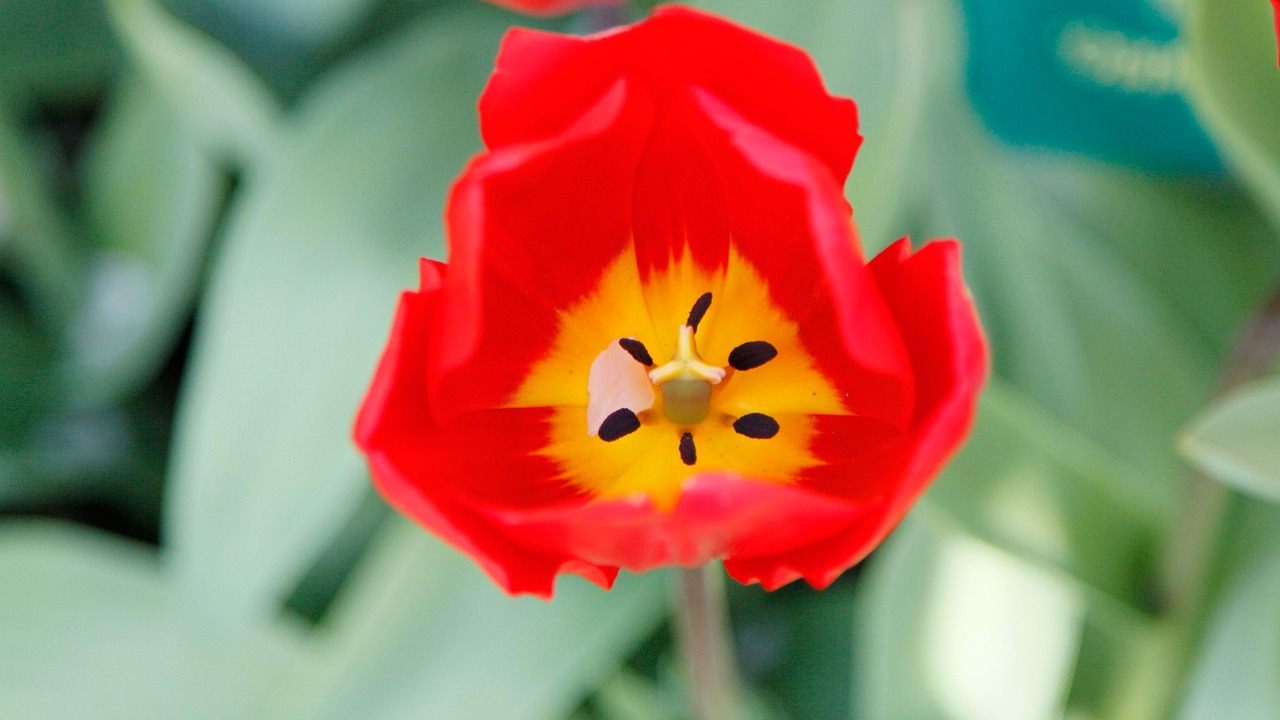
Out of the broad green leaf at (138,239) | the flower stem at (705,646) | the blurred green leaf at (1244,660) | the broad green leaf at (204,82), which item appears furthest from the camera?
the broad green leaf at (138,239)

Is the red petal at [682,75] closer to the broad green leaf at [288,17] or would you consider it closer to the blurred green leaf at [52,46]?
the broad green leaf at [288,17]

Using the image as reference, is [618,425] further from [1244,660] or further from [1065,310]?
[1065,310]

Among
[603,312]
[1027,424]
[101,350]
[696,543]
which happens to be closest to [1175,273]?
[1027,424]

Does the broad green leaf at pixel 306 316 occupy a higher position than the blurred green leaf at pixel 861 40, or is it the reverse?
the blurred green leaf at pixel 861 40

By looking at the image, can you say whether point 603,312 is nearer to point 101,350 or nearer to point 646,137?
point 646,137

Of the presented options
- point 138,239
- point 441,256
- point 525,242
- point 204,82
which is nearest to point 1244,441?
point 525,242

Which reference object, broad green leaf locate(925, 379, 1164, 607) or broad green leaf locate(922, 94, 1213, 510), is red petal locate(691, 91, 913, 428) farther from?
broad green leaf locate(922, 94, 1213, 510)

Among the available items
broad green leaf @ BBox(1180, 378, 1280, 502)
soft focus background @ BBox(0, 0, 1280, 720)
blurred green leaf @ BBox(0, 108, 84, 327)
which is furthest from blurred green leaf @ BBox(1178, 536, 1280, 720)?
blurred green leaf @ BBox(0, 108, 84, 327)

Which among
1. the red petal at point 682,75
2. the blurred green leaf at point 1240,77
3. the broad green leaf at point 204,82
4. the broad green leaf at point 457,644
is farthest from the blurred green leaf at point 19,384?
the blurred green leaf at point 1240,77
